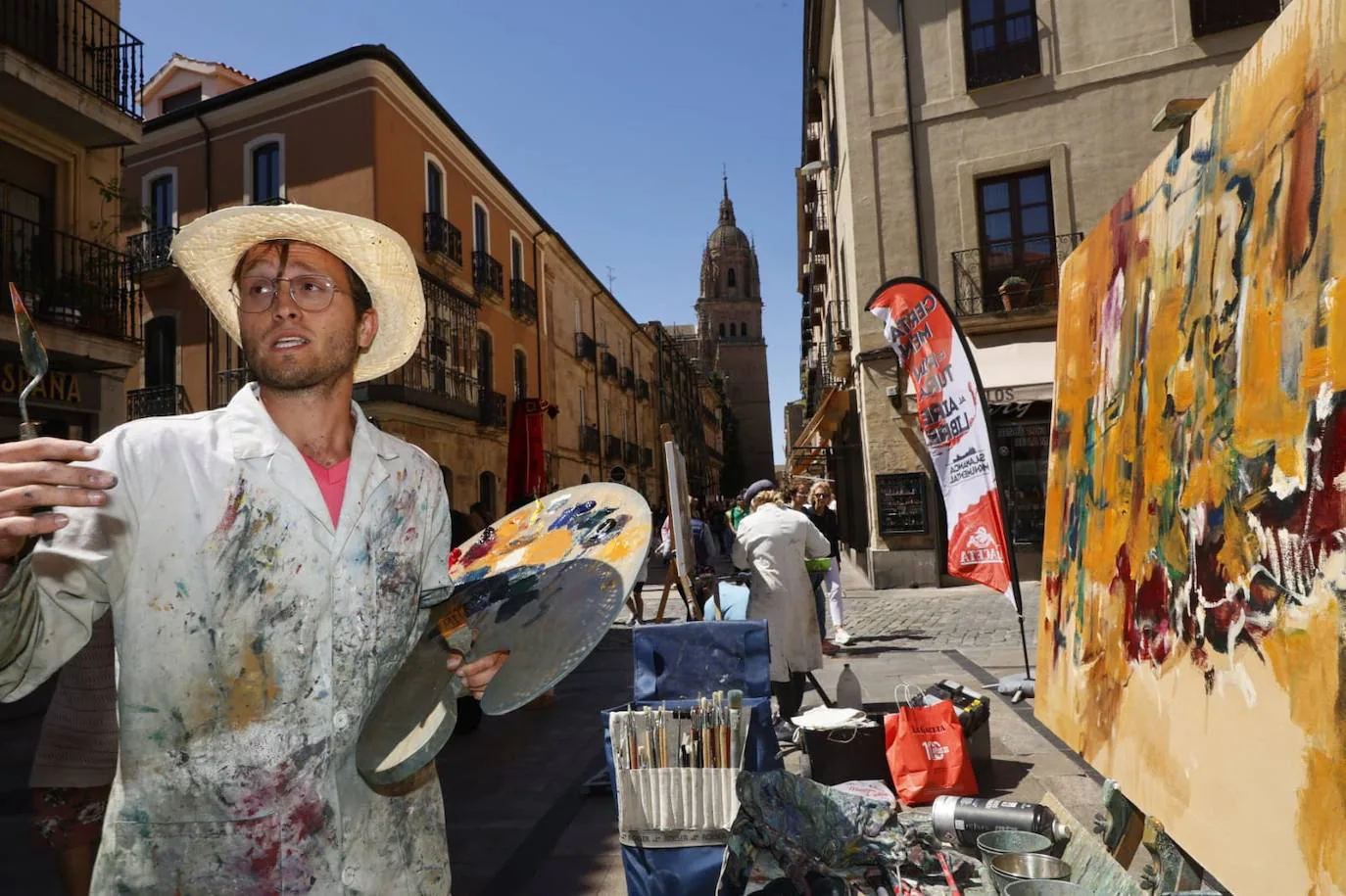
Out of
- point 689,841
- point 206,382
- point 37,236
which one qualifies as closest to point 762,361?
point 206,382

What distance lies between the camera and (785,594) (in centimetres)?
558

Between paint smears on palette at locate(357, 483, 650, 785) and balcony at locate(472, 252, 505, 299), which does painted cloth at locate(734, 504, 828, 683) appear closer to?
paint smears on palette at locate(357, 483, 650, 785)

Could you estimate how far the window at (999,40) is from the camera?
13.2m

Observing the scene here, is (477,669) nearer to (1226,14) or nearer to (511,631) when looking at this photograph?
(511,631)

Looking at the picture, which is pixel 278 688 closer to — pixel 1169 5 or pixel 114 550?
pixel 114 550

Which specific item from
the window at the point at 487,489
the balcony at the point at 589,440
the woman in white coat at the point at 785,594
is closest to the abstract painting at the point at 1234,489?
the woman in white coat at the point at 785,594

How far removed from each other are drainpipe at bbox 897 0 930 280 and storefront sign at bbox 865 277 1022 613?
863 centimetres

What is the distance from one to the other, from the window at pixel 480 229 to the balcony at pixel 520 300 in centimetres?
137

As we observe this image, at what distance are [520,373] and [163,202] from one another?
29.2ft

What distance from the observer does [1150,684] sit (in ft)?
7.33

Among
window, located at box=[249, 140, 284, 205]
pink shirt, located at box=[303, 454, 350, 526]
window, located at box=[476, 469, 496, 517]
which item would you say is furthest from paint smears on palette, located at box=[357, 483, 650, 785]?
window, located at box=[476, 469, 496, 517]

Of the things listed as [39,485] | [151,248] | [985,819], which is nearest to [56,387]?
[151,248]

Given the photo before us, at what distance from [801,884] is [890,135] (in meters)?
13.4

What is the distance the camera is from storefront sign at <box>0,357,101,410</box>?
31.1 ft
